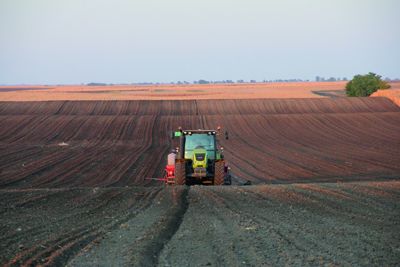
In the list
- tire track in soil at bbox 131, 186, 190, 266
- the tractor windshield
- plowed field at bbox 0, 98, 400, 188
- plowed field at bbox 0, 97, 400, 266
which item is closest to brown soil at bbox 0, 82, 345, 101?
plowed field at bbox 0, 98, 400, 188

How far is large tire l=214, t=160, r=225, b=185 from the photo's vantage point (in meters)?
18.0

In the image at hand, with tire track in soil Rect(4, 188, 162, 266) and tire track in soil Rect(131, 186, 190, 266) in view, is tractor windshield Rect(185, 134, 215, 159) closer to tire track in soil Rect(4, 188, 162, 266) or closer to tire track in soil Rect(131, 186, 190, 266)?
tire track in soil Rect(131, 186, 190, 266)

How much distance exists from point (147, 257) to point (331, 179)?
50.7 ft

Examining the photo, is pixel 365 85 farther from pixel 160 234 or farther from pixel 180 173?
pixel 160 234

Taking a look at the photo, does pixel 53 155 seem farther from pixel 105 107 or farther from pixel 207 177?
pixel 105 107

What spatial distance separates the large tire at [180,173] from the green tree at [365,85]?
65.6 metres

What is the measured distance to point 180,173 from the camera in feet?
59.3

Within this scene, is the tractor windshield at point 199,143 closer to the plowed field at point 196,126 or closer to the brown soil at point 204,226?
the brown soil at point 204,226

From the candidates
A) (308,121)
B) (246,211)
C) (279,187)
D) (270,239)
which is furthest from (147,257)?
(308,121)

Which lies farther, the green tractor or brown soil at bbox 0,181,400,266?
the green tractor

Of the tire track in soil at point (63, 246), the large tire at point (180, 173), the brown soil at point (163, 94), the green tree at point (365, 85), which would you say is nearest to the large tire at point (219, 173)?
the large tire at point (180, 173)

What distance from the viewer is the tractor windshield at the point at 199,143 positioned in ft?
61.5

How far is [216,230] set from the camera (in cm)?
1103

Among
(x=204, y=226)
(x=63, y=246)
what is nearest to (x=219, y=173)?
(x=204, y=226)
